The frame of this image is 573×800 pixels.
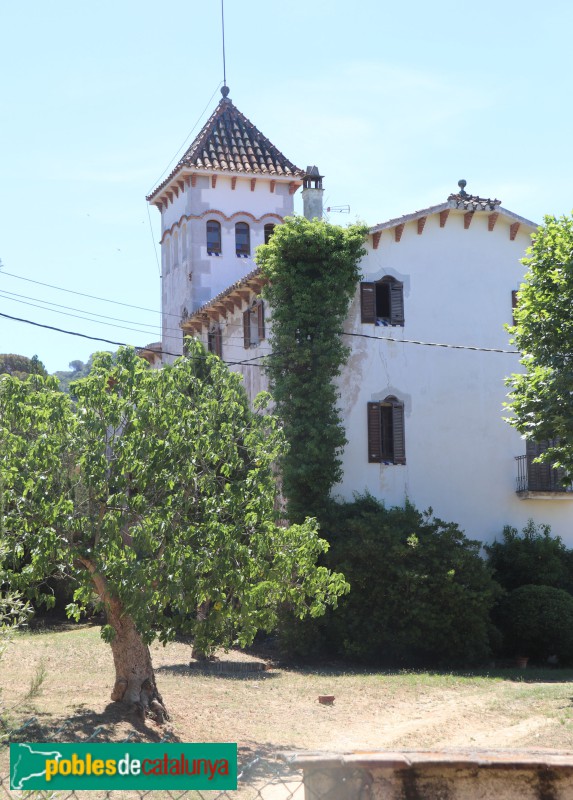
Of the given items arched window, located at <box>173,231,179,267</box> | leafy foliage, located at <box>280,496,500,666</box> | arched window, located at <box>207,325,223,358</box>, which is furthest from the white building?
arched window, located at <box>173,231,179,267</box>

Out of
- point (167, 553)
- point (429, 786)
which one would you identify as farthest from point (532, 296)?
point (429, 786)

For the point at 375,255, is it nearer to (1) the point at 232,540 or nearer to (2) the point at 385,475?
(2) the point at 385,475

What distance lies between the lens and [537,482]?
2992 centimetres

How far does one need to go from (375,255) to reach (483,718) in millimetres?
A: 14730

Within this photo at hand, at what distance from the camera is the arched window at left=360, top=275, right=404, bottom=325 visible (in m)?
29.1

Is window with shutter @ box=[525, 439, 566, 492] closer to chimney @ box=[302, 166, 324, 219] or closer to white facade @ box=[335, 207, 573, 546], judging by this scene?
white facade @ box=[335, 207, 573, 546]

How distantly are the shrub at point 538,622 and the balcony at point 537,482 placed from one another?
11.0 ft

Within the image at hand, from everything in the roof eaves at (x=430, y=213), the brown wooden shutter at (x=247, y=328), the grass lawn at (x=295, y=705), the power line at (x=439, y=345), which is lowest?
the grass lawn at (x=295, y=705)

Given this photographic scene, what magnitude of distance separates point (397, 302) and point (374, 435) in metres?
3.89

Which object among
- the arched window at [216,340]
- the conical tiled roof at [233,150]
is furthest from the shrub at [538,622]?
the conical tiled roof at [233,150]

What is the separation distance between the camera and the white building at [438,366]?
94.3 ft

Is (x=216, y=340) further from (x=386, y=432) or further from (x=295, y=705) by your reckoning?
(x=295, y=705)

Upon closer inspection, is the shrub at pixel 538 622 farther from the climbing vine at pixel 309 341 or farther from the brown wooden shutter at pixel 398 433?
the climbing vine at pixel 309 341

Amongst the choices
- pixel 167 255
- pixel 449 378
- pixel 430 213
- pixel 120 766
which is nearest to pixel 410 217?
pixel 430 213
